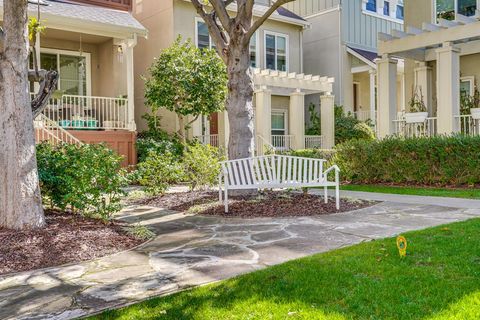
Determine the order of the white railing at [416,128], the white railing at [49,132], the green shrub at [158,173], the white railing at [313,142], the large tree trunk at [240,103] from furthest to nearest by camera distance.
Answer: the white railing at [313,142] → the white railing at [416,128] → the white railing at [49,132] → the green shrub at [158,173] → the large tree trunk at [240,103]

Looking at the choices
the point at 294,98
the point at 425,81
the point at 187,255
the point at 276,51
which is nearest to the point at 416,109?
the point at 425,81

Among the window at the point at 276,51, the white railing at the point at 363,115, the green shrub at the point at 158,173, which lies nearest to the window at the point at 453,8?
the window at the point at 276,51

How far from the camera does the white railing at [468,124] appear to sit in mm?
13148

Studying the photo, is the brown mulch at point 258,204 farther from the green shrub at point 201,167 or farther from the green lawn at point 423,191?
the green lawn at point 423,191

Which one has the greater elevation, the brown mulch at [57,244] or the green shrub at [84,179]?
the green shrub at [84,179]

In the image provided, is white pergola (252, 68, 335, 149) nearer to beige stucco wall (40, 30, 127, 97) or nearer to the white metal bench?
beige stucco wall (40, 30, 127, 97)

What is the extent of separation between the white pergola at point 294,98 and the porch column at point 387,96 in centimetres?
466

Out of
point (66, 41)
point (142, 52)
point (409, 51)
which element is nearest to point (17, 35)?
point (66, 41)

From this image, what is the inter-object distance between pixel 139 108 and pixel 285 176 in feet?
36.7

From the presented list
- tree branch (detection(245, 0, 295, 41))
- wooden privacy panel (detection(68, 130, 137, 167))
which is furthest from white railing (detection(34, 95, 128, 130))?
tree branch (detection(245, 0, 295, 41))

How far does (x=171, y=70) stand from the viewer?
14891mm

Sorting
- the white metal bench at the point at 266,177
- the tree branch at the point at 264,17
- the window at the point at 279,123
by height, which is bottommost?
the white metal bench at the point at 266,177

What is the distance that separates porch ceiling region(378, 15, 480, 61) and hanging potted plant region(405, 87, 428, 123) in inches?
49.9

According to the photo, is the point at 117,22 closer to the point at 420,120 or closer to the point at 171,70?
the point at 171,70
